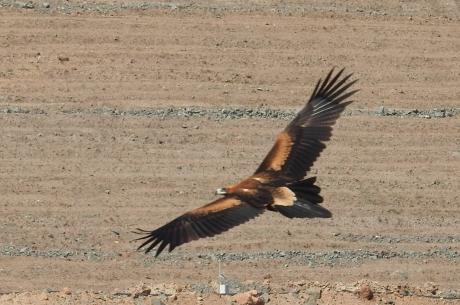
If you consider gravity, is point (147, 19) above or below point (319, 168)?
above

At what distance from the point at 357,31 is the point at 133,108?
150 inches

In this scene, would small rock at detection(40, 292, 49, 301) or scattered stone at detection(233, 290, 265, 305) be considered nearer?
scattered stone at detection(233, 290, 265, 305)

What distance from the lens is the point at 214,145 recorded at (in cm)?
1962

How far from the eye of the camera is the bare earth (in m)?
16.9

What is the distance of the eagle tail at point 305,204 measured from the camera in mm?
15180

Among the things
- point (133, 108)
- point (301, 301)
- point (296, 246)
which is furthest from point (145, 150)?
point (301, 301)

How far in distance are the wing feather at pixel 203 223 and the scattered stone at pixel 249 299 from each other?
2.44 ft

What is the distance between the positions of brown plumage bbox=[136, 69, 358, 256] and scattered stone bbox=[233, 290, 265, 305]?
75 centimetres

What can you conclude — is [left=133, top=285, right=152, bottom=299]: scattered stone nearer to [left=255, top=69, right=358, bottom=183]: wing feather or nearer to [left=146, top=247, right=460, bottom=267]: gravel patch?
[left=146, top=247, right=460, bottom=267]: gravel patch

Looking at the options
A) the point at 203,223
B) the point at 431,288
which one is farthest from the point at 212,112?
the point at 203,223


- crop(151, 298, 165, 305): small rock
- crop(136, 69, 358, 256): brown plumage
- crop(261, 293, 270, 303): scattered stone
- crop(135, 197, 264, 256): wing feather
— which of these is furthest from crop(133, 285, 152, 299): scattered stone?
crop(261, 293, 270, 303): scattered stone

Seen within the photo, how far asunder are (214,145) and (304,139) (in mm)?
3436

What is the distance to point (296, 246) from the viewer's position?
17.5 m

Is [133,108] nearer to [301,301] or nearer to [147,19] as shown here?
[147,19]
